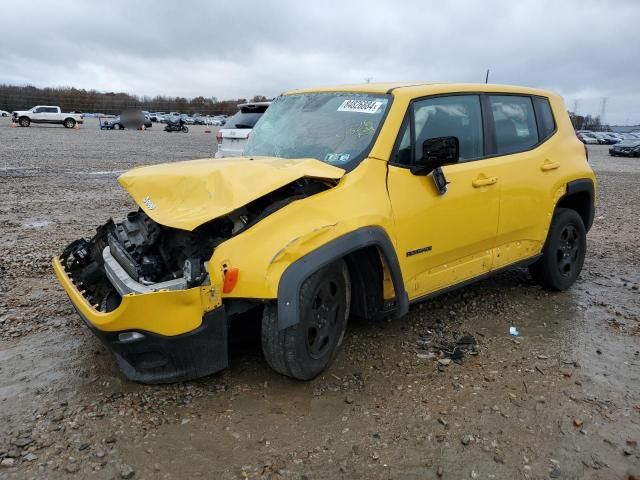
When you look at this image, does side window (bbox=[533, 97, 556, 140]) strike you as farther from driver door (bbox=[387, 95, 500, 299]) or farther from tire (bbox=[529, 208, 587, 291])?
driver door (bbox=[387, 95, 500, 299])

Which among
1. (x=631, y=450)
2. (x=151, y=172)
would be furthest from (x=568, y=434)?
(x=151, y=172)

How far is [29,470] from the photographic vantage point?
99.7 inches

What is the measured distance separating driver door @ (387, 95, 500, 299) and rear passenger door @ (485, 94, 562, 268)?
0.48 feet

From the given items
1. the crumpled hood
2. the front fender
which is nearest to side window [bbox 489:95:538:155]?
the front fender

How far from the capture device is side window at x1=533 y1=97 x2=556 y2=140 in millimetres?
4801

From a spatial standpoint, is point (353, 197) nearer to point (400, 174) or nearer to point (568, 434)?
point (400, 174)

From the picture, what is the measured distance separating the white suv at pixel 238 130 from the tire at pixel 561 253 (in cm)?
663

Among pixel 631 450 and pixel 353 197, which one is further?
pixel 353 197

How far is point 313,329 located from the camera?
325 centimetres

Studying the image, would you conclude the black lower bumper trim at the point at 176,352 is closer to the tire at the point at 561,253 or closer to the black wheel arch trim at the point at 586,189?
the tire at the point at 561,253

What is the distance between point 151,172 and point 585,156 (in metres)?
4.01

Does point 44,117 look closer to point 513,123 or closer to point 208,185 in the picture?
point 513,123

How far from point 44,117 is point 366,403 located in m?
43.3

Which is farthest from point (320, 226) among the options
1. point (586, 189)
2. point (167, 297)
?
point (586, 189)
